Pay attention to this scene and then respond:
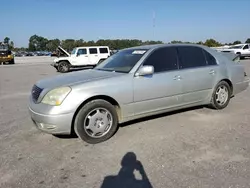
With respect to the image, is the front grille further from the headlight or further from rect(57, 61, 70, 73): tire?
rect(57, 61, 70, 73): tire

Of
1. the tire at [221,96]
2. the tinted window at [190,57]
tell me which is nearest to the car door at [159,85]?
the tinted window at [190,57]

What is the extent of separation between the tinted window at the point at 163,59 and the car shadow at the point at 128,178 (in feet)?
6.53

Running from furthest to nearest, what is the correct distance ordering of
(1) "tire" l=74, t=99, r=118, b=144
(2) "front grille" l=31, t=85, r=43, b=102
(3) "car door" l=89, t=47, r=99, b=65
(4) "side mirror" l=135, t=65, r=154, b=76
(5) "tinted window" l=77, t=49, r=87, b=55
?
(3) "car door" l=89, t=47, r=99, b=65, (5) "tinted window" l=77, t=49, r=87, b=55, (4) "side mirror" l=135, t=65, r=154, b=76, (2) "front grille" l=31, t=85, r=43, b=102, (1) "tire" l=74, t=99, r=118, b=144

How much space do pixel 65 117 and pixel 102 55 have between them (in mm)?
16057

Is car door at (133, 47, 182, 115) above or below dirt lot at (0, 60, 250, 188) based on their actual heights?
above

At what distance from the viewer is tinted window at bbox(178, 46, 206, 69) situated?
519cm

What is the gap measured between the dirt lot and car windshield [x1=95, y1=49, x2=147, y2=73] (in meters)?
1.11

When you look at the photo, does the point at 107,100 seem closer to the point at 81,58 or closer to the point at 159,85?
the point at 159,85

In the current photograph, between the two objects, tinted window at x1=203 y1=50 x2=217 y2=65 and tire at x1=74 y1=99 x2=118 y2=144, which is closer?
tire at x1=74 y1=99 x2=118 y2=144

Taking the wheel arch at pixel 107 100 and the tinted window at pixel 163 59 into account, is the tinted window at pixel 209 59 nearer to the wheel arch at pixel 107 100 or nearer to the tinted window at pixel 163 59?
the tinted window at pixel 163 59

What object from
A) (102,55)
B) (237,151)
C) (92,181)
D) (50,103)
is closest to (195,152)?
(237,151)

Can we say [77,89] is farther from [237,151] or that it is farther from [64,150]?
[237,151]

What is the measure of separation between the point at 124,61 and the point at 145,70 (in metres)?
0.76

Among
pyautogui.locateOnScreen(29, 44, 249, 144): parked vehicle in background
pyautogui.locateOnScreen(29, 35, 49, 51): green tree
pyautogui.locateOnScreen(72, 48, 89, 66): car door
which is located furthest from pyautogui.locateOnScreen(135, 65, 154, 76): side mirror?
pyautogui.locateOnScreen(29, 35, 49, 51): green tree
